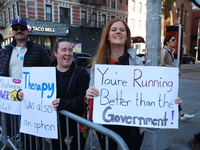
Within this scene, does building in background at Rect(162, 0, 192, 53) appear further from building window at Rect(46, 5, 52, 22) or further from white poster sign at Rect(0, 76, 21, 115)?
white poster sign at Rect(0, 76, 21, 115)

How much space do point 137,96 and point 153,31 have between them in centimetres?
134

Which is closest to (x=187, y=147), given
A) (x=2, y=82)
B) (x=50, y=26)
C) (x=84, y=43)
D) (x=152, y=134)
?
(x=152, y=134)

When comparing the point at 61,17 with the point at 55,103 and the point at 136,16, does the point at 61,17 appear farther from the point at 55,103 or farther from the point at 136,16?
the point at 55,103

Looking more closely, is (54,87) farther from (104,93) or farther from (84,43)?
(84,43)

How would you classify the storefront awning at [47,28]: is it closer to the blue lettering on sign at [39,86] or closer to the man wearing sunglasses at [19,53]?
the man wearing sunglasses at [19,53]

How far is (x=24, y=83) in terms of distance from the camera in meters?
2.16

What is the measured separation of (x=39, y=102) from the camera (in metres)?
2.04

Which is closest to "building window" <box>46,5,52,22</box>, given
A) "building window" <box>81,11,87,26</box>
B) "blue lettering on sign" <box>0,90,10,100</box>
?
"building window" <box>81,11,87,26</box>

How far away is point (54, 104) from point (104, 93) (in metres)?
0.60

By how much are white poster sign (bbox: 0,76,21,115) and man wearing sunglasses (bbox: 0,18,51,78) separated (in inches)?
11.2

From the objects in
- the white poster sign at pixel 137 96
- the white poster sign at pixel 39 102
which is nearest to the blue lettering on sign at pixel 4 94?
the white poster sign at pixel 39 102

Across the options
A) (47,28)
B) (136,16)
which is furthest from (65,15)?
(136,16)

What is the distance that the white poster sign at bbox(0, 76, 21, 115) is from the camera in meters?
2.41

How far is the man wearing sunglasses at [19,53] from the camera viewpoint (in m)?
2.79
